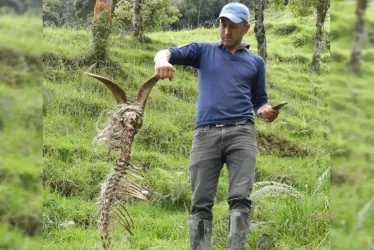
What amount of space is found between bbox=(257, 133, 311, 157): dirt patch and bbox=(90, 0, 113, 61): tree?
3318 millimetres

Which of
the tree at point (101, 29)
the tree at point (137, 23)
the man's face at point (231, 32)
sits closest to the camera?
the man's face at point (231, 32)

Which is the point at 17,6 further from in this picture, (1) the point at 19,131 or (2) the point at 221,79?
(2) the point at 221,79

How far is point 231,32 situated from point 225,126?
0.63m

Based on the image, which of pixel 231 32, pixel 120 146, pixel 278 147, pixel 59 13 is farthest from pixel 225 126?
pixel 59 13

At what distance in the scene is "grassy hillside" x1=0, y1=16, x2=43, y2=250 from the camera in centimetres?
56

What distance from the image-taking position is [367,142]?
50 cm

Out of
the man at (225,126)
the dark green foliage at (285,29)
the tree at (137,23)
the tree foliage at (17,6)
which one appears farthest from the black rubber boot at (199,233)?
the dark green foliage at (285,29)

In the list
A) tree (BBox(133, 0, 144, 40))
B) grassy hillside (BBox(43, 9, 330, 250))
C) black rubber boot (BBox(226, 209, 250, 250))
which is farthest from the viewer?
tree (BBox(133, 0, 144, 40))

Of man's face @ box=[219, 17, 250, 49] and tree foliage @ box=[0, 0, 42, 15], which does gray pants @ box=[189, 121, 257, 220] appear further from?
tree foliage @ box=[0, 0, 42, 15]

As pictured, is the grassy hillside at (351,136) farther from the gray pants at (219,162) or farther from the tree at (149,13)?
the tree at (149,13)

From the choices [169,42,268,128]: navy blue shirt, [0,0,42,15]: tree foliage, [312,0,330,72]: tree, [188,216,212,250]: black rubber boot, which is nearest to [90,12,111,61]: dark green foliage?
[169,42,268,128]: navy blue shirt

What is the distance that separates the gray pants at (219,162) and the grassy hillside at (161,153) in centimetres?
90

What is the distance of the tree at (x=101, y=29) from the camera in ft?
28.7

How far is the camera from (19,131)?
0.57 m
